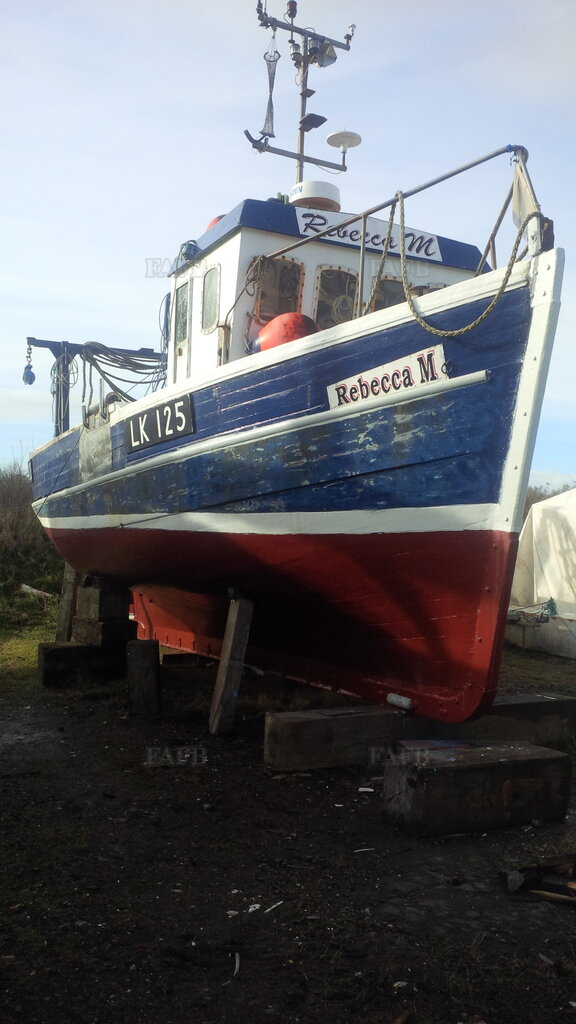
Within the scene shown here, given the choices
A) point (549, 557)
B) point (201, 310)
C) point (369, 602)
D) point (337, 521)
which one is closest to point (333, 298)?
point (201, 310)

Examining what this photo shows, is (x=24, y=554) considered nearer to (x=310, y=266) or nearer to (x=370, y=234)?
(x=310, y=266)

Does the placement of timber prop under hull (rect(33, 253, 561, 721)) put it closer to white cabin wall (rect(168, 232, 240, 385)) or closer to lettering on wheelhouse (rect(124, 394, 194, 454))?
lettering on wheelhouse (rect(124, 394, 194, 454))

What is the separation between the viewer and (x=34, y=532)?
1491cm

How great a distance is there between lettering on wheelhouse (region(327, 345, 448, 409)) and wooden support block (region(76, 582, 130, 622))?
3152mm

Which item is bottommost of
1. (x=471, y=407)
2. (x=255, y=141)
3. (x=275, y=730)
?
(x=275, y=730)

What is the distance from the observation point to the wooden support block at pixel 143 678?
19.5 ft

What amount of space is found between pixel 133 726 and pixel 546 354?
3.70 m

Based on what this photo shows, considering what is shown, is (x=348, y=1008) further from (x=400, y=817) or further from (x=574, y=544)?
(x=574, y=544)

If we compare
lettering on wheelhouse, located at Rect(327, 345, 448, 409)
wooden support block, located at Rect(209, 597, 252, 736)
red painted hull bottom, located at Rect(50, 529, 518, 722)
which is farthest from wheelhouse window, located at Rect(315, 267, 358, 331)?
wooden support block, located at Rect(209, 597, 252, 736)

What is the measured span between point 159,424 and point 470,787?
4021mm

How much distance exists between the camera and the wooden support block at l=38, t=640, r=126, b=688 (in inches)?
275

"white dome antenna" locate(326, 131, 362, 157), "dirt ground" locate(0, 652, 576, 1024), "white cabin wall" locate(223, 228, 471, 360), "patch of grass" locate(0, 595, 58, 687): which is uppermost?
"white dome antenna" locate(326, 131, 362, 157)

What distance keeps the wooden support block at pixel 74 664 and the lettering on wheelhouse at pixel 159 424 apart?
1782 mm

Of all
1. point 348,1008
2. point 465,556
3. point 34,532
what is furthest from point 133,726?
point 34,532
